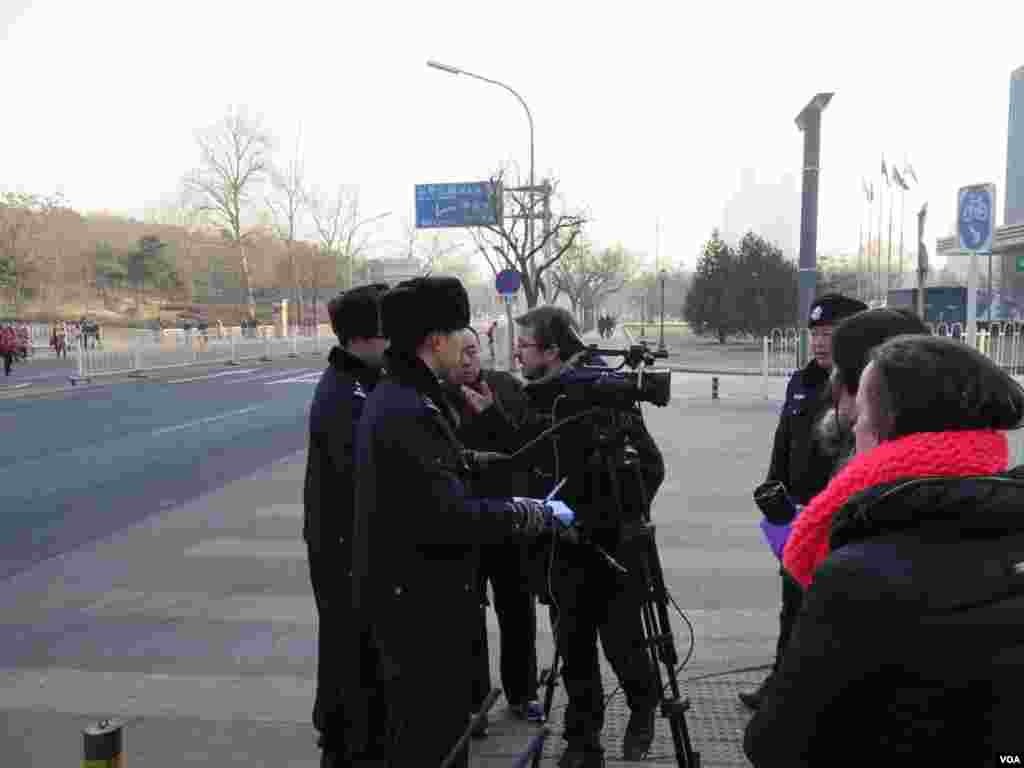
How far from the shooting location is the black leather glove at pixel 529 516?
8.11ft

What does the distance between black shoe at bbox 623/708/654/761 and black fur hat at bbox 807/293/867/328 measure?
1889 mm

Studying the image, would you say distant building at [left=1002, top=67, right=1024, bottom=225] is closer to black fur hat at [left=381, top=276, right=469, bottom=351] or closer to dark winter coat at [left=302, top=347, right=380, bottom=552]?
dark winter coat at [left=302, top=347, right=380, bottom=552]

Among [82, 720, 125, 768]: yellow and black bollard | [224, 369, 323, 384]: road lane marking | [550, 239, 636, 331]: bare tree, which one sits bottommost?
[224, 369, 323, 384]: road lane marking

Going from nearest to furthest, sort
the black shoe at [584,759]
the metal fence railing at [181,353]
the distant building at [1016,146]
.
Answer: the black shoe at [584,759]
the metal fence railing at [181,353]
the distant building at [1016,146]

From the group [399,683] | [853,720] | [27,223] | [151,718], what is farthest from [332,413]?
[27,223]

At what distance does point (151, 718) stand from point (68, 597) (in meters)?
2.12

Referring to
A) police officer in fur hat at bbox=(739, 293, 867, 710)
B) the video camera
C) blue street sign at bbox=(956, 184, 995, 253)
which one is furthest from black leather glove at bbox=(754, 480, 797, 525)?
blue street sign at bbox=(956, 184, 995, 253)

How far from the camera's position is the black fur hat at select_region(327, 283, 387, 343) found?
336 cm

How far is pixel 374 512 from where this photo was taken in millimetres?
2449

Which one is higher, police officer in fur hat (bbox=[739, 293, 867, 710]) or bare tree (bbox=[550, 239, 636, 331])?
bare tree (bbox=[550, 239, 636, 331])

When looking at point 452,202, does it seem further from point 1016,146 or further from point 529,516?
point 1016,146

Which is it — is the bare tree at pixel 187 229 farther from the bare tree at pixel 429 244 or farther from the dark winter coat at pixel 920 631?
the dark winter coat at pixel 920 631

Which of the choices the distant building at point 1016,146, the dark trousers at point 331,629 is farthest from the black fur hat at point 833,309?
the distant building at point 1016,146

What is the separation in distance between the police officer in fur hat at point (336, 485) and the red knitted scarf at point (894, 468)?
2072 mm
